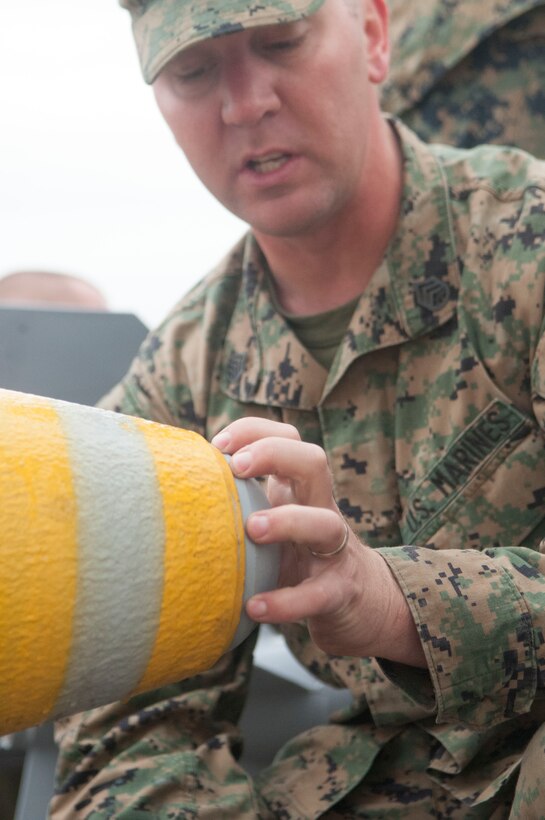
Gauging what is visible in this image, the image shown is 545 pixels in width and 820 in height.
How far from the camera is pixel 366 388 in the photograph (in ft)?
5.33

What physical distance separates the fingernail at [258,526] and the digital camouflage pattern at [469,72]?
67.1 inches

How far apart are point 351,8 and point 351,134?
8.2 inches

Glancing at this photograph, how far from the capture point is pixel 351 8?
64.1 inches

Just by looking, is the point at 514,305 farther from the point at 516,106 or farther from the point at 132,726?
the point at 516,106

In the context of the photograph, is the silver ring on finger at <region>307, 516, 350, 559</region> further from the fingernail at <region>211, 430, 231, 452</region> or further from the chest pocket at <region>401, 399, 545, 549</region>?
the chest pocket at <region>401, 399, 545, 549</region>

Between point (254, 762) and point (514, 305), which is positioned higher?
point (514, 305)

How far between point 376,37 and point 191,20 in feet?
1.25

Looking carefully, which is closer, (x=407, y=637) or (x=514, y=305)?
(x=407, y=637)

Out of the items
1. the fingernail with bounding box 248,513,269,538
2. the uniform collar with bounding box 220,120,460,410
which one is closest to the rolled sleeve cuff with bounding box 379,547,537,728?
the fingernail with bounding box 248,513,269,538

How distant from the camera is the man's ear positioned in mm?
1722

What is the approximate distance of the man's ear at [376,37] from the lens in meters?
1.72

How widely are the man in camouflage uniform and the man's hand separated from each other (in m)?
0.06

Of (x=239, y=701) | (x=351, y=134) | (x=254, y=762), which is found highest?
(x=351, y=134)

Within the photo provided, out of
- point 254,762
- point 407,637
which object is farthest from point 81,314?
point 407,637
